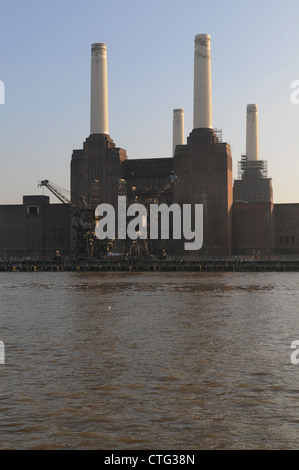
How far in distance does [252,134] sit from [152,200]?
42.5m

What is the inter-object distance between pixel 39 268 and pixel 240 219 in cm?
4251

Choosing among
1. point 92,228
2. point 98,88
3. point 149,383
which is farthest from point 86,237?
point 149,383

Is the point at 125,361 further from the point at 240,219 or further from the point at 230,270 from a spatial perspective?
the point at 240,219

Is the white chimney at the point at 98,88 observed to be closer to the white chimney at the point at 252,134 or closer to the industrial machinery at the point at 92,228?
the industrial machinery at the point at 92,228

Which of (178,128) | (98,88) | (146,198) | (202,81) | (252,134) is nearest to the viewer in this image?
(202,81)

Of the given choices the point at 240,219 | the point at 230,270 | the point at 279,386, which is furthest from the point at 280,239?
the point at 279,386

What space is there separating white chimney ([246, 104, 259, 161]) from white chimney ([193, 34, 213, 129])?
35104 millimetres

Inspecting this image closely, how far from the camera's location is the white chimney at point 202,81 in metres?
123

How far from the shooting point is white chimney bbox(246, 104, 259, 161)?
15775cm

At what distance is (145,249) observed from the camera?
130 m

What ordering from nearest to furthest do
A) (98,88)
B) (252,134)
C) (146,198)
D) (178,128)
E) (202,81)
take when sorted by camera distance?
(202,81), (98,88), (146,198), (252,134), (178,128)

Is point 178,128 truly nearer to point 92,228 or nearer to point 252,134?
point 252,134

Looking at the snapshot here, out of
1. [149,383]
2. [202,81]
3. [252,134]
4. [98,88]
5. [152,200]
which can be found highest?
[98,88]

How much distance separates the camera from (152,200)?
130125mm
